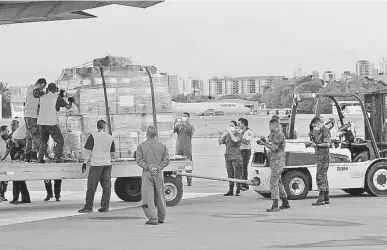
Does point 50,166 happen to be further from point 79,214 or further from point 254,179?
point 254,179

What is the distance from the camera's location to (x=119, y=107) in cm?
2011

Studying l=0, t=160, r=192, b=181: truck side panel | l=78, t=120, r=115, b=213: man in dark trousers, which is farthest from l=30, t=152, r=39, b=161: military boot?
l=78, t=120, r=115, b=213: man in dark trousers

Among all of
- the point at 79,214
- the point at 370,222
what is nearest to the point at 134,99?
the point at 79,214

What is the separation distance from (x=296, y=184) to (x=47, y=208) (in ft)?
16.8

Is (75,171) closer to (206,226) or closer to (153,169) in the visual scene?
(153,169)

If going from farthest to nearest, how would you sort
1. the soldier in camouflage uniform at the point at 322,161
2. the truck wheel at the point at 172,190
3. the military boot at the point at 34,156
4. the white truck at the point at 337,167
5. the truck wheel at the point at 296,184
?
1. the white truck at the point at 337,167
2. the truck wheel at the point at 296,184
3. the military boot at the point at 34,156
4. the truck wheel at the point at 172,190
5. the soldier in camouflage uniform at the point at 322,161

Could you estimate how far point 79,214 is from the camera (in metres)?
18.8

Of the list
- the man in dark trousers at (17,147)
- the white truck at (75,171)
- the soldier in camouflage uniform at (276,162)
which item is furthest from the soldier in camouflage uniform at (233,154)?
the man in dark trousers at (17,147)

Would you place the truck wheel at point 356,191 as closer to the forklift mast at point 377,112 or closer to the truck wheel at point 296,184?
the forklift mast at point 377,112

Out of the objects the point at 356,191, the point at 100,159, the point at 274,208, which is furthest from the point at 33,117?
the point at 356,191

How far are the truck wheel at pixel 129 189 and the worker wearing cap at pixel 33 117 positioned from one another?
7.25 ft

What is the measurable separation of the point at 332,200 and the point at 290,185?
2.98 feet

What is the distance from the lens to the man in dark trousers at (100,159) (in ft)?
61.8

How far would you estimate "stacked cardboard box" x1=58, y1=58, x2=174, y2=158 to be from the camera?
20031 mm
